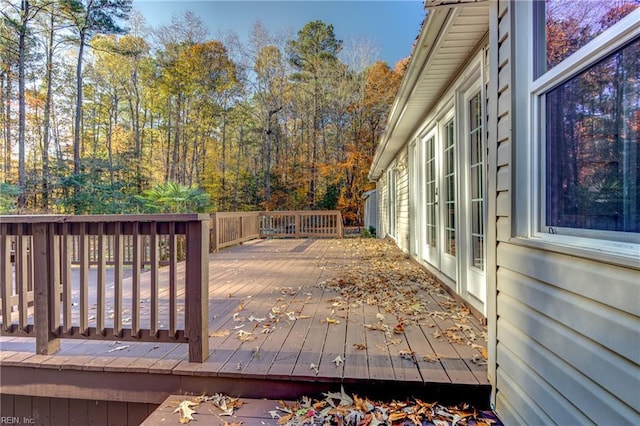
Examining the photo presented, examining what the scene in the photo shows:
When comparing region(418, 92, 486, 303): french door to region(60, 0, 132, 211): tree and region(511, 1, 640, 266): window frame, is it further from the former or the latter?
region(60, 0, 132, 211): tree

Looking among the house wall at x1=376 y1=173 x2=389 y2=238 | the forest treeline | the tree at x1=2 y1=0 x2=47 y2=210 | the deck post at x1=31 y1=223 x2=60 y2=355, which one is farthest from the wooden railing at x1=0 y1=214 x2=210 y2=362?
the forest treeline

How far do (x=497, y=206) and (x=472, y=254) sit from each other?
1420mm

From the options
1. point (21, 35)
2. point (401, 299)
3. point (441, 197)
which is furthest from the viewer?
point (21, 35)

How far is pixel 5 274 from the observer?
2.07 meters

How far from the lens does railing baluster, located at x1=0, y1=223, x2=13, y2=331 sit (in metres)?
2.03

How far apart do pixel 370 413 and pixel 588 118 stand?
1.60 metres

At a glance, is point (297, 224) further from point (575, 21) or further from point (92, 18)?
point (92, 18)

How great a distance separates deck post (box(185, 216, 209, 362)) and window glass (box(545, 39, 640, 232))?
5.89 feet

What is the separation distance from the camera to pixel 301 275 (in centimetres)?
464

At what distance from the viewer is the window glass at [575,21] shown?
38.9 inches

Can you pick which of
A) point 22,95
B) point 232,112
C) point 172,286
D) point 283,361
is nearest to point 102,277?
point 172,286

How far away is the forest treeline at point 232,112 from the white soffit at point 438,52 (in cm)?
1264

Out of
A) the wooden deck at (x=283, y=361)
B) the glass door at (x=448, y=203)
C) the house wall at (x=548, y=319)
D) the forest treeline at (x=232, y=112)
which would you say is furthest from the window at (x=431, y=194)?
the forest treeline at (x=232, y=112)

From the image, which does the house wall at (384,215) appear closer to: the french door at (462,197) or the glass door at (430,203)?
the glass door at (430,203)
